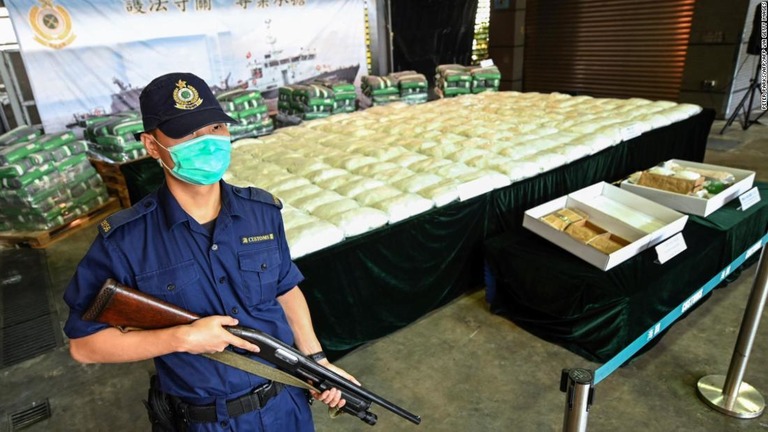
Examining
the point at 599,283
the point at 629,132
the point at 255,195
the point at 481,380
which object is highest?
the point at 255,195

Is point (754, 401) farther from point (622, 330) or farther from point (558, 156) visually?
point (558, 156)

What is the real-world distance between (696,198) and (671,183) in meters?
0.26

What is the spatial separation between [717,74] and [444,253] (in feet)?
24.5

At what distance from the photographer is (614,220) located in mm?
2949

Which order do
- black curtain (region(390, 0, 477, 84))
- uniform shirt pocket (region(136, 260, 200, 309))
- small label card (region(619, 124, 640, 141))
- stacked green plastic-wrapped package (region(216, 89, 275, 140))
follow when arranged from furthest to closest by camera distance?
1. black curtain (region(390, 0, 477, 84))
2. stacked green plastic-wrapped package (region(216, 89, 275, 140))
3. small label card (region(619, 124, 640, 141))
4. uniform shirt pocket (region(136, 260, 200, 309))

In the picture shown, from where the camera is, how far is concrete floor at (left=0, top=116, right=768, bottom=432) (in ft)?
7.70

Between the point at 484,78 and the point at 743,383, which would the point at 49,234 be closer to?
the point at 743,383

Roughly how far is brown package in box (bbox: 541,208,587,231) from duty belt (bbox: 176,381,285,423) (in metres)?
2.10

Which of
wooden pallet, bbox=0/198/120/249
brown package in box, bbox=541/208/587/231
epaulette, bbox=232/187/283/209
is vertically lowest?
wooden pallet, bbox=0/198/120/249

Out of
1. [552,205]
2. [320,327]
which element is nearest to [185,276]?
[320,327]

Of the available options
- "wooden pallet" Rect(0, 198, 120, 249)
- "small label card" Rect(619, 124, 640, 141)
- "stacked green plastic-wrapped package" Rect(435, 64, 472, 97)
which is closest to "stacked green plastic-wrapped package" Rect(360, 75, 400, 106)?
"stacked green plastic-wrapped package" Rect(435, 64, 472, 97)

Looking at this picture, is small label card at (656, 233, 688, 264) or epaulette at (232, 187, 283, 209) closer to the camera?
epaulette at (232, 187, 283, 209)

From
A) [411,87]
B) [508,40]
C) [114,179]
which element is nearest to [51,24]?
[114,179]

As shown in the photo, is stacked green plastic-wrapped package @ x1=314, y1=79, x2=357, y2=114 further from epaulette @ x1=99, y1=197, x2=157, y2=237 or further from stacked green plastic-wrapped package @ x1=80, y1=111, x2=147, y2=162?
epaulette @ x1=99, y1=197, x2=157, y2=237
